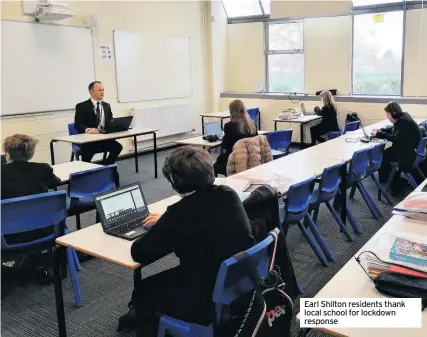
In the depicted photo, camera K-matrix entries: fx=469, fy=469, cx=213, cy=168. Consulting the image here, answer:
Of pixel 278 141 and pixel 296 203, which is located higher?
pixel 278 141

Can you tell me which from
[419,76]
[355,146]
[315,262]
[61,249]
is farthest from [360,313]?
[419,76]

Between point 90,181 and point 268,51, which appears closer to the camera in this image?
point 90,181

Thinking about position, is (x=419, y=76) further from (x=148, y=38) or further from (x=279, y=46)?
(x=148, y=38)

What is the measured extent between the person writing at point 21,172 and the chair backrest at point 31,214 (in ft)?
1.10

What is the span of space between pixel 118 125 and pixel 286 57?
162 inches

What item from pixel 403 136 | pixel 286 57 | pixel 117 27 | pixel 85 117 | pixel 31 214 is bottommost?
pixel 31 214

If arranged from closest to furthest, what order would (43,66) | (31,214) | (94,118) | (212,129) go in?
(31,214), (212,129), (94,118), (43,66)

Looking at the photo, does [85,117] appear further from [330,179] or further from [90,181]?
[330,179]

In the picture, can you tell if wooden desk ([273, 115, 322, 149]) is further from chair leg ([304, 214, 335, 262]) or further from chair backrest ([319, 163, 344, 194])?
chair leg ([304, 214, 335, 262])

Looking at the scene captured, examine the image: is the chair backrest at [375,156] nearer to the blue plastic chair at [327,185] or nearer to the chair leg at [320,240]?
the blue plastic chair at [327,185]

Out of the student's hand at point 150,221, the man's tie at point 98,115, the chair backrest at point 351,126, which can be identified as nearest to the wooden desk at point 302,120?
the chair backrest at point 351,126

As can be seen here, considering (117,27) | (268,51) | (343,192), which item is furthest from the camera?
(268,51)

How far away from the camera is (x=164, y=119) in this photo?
8.42 metres

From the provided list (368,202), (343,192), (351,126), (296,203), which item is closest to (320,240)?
(296,203)
